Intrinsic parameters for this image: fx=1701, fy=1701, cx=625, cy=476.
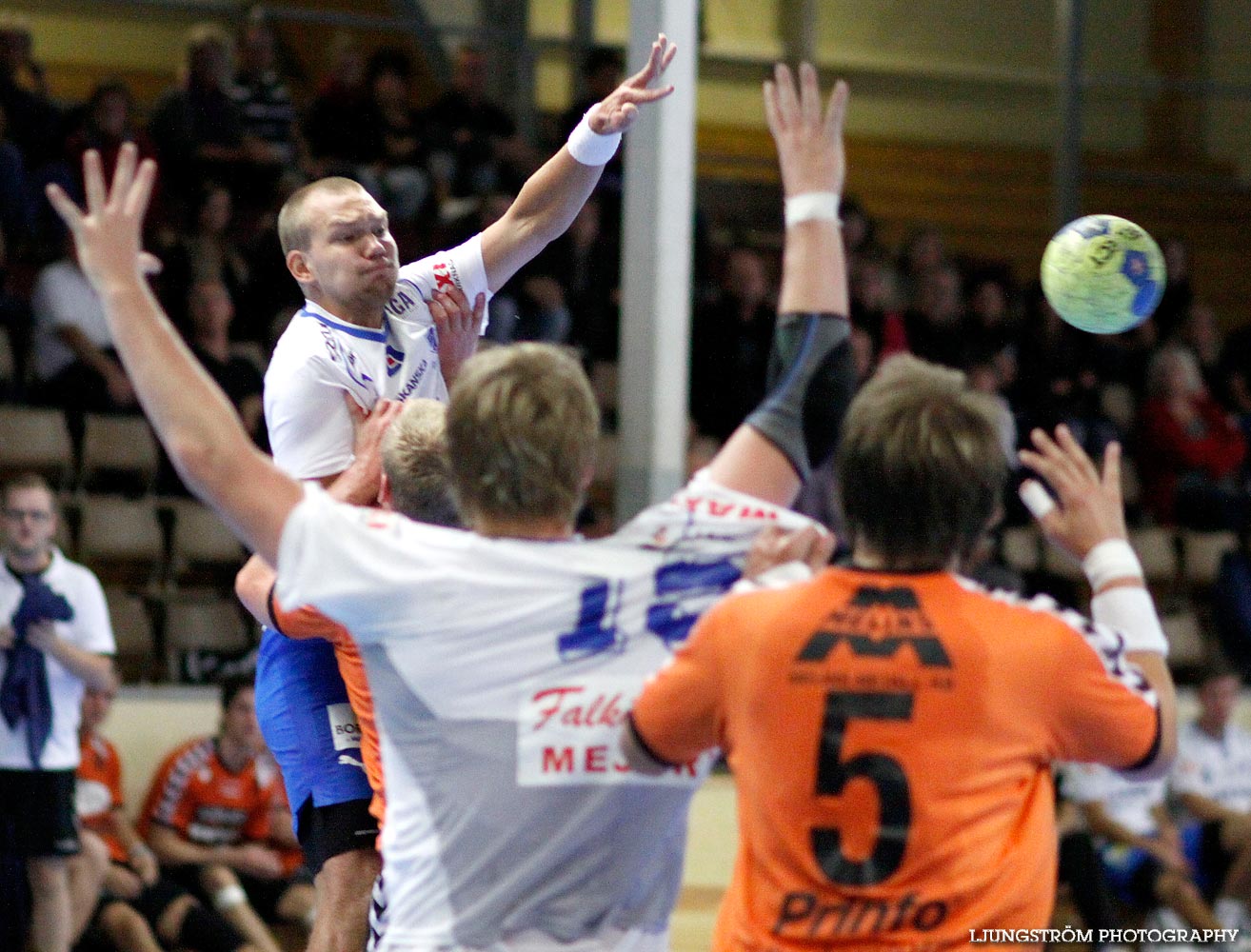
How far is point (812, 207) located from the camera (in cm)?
232

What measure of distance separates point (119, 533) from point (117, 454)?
44 cm

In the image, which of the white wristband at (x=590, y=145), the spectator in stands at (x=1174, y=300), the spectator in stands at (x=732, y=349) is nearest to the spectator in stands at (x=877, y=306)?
the spectator in stands at (x=732, y=349)

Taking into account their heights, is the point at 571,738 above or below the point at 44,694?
above

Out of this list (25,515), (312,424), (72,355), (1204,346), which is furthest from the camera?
(1204,346)

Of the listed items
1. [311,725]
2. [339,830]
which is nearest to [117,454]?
[311,725]

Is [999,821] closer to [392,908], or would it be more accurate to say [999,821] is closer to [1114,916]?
[392,908]

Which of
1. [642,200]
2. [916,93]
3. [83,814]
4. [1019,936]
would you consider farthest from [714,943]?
[916,93]

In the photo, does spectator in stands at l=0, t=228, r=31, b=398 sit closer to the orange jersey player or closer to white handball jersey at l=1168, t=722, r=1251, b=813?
white handball jersey at l=1168, t=722, r=1251, b=813

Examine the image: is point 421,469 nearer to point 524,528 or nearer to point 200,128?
point 524,528

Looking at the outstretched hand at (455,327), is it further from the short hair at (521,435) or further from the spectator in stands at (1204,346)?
the spectator in stands at (1204,346)

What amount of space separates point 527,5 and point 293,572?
35.1ft

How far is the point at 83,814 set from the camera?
7324 mm

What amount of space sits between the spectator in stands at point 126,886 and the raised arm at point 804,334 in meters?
5.46

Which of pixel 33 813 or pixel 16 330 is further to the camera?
pixel 16 330
